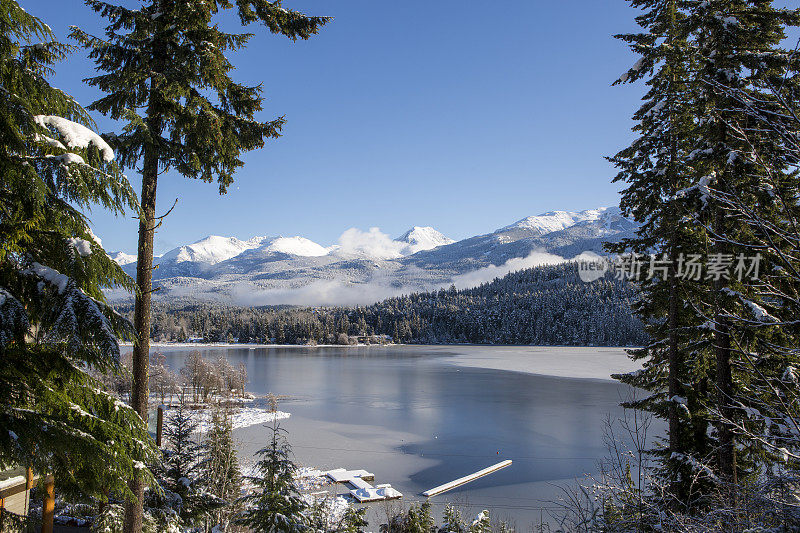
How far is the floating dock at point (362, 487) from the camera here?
19406 millimetres

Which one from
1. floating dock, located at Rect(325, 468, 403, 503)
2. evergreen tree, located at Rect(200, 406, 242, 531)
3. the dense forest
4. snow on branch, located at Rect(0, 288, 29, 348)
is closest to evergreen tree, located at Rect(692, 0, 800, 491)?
snow on branch, located at Rect(0, 288, 29, 348)

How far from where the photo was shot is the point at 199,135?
6836 millimetres

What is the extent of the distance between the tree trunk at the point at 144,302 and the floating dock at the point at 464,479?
621 inches

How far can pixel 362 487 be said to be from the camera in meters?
20.5

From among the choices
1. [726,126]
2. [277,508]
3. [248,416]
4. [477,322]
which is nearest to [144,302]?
[277,508]

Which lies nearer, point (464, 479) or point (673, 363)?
point (673, 363)

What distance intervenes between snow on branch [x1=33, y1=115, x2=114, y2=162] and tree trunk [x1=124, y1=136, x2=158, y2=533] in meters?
2.22

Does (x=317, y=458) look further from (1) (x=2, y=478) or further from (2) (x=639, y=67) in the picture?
(2) (x=639, y=67)

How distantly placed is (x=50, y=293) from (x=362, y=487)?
1930cm

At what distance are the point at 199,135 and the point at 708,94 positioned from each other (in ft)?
29.9

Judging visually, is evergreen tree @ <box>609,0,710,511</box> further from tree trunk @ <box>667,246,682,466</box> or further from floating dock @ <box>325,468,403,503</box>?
floating dock @ <box>325,468,403,503</box>

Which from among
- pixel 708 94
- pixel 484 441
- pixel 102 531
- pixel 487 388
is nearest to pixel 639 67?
pixel 708 94
